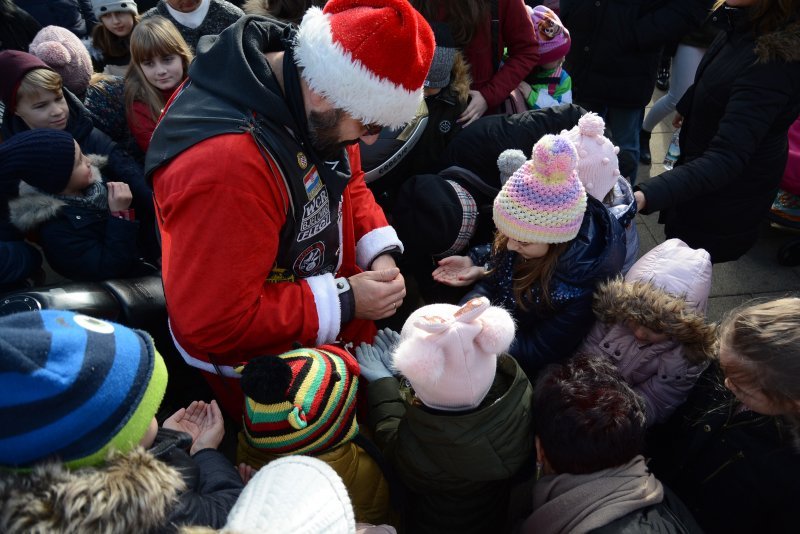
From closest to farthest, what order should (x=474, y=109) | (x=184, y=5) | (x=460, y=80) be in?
(x=460, y=80)
(x=474, y=109)
(x=184, y=5)

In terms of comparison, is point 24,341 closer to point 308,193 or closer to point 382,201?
point 308,193

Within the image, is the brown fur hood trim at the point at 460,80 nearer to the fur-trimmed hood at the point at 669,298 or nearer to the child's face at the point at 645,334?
the fur-trimmed hood at the point at 669,298

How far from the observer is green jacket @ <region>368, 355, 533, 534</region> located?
4.90 feet

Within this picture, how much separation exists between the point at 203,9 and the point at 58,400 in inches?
118

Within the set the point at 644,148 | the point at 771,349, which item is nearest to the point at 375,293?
the point at 771,349

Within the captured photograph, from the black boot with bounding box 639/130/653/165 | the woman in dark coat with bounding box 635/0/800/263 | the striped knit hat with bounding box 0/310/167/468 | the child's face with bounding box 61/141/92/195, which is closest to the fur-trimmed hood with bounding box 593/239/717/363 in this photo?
the woman in dark coat with bounding box 635/0/800/263

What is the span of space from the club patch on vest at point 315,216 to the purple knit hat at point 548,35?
7.25 ft

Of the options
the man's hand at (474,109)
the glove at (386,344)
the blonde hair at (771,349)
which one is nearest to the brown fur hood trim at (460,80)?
the man's hand at (474,109)

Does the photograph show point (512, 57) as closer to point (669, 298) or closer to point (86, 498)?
point (669, 298)

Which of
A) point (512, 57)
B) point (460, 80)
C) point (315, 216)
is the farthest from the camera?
point (512, 57)

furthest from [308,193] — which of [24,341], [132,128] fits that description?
[132,128]

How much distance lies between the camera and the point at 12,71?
107 inches

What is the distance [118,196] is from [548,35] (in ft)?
8.58

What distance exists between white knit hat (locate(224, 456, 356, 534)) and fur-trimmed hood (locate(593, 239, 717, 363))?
114 cm
